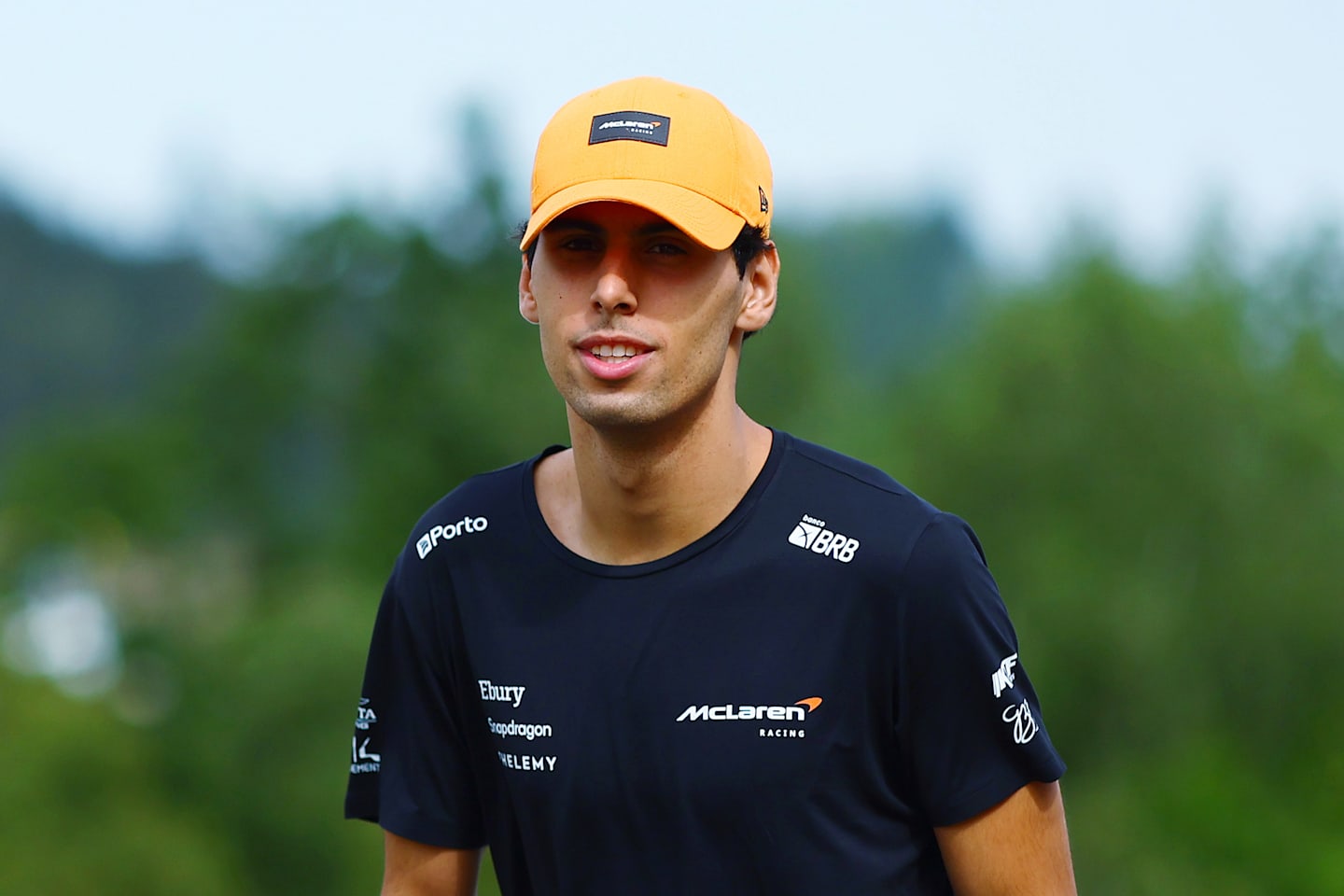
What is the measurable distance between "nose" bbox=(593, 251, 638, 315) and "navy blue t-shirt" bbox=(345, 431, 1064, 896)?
0.48 m

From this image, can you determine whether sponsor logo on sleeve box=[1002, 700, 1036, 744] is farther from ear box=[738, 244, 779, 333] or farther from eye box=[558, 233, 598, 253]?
eye box=[558, 233, 598, 253]

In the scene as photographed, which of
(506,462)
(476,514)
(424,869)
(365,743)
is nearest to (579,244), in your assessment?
(476,514)

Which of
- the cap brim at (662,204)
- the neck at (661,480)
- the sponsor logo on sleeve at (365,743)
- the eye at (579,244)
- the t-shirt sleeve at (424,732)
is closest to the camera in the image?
the cap brim at (662,204)

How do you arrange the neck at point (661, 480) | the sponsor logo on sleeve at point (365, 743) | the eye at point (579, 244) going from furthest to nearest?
the sponsor logo on sleeve at point (365, 743) → the neck at point (661, 480) → the eye at point (579, 244)

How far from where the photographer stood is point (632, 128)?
10.6 feet

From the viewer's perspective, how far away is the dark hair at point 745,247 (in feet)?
10.9

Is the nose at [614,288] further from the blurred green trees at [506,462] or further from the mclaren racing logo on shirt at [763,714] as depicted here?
the blurred green trees at [506,462]

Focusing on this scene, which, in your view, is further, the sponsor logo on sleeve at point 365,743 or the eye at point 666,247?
the sponsor logo on sleeve at point 365,743

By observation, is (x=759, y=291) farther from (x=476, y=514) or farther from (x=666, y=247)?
(x=476, y=514)

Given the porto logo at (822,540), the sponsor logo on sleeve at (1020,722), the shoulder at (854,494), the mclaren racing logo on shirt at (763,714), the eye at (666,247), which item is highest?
the eye at (666,247)

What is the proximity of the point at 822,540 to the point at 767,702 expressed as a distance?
0.33 meters

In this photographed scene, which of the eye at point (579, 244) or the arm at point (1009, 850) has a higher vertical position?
the eye at point (579, 244)

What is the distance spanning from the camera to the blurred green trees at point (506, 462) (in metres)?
33.3

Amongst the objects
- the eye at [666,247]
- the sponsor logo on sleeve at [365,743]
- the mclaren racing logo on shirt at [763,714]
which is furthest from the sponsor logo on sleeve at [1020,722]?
the sponsor logo on sleeve at [365,743]
